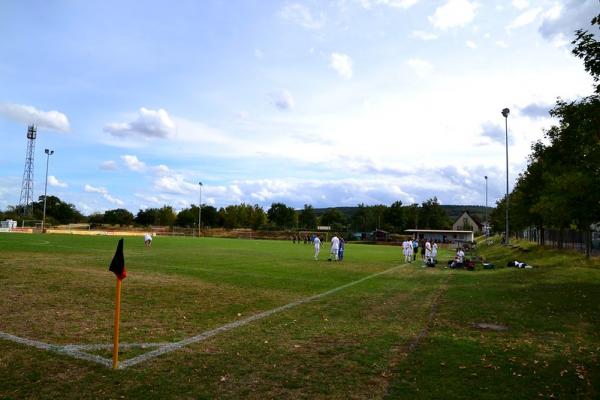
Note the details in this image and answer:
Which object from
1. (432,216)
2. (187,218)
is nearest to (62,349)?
(432,216)

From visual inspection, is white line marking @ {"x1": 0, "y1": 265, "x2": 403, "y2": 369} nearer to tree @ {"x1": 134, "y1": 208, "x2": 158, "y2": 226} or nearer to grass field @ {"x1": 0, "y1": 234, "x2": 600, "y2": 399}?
grass field @ {"x1": 0, "y1": 234, "x2": 600, "y2": 399}

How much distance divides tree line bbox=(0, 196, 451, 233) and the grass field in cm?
11785

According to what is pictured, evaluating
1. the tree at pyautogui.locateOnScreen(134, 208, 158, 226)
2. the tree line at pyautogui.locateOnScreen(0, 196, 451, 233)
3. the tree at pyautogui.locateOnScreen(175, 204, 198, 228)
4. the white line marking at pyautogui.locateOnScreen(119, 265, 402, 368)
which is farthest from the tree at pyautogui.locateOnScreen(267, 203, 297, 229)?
the white line marking at pyautogui.locateOnScreen(119, 265, 402, 368)

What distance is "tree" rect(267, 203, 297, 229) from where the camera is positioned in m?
152

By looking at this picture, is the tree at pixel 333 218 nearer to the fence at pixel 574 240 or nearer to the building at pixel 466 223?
the building at pixel 466 223

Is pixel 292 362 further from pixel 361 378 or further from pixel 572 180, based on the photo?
pixel 572 180

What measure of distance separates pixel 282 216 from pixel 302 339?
146 meters

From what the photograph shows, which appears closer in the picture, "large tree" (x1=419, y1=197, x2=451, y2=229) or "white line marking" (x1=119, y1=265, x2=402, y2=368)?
"white line marking" (x1=119, y1=265, x2=402, y2=368)

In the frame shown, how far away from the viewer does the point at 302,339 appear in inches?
346

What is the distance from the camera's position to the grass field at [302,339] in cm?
611

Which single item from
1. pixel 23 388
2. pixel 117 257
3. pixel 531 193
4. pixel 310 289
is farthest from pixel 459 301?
pixel 531 193

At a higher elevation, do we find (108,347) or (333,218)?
(333,218)

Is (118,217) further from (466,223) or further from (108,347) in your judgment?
(108,347)

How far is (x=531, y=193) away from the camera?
123 ft
